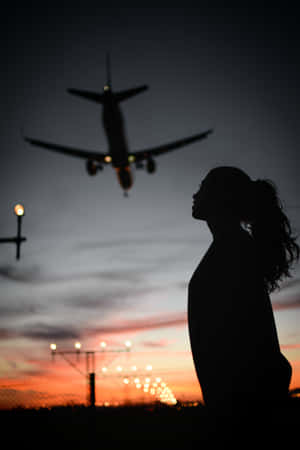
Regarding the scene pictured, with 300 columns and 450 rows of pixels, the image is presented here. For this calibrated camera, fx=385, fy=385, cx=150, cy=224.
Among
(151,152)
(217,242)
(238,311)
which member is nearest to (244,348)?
(238,311)

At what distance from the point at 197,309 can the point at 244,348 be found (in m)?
0.41

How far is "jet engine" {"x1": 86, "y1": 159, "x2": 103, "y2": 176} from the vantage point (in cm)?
4219

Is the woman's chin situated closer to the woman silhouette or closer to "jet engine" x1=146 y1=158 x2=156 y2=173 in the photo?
the woman silhouette

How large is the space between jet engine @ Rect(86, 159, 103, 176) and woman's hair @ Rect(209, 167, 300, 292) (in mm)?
40220

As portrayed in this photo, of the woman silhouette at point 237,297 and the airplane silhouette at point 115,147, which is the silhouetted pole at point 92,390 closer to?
the woman silhouette at point 237,297

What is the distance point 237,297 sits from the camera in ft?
8.63

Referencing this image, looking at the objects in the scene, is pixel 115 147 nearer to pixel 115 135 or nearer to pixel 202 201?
pixel 115 135

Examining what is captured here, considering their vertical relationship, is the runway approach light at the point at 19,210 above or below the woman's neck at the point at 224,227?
above

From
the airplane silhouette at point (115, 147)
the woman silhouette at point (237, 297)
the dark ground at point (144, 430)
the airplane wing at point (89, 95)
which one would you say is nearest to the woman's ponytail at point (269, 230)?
the woman silhouette at point (237, 297)

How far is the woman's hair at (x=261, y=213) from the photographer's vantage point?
3051 millimetres

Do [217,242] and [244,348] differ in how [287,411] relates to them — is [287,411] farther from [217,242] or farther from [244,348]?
[217,242]

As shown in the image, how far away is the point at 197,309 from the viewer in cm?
273

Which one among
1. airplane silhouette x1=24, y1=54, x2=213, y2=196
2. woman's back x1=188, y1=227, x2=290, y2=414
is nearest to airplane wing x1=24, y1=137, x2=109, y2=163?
airplane silhouette x1=24, y1=54, x2=213, y2=196

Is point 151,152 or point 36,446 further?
point 151,152
